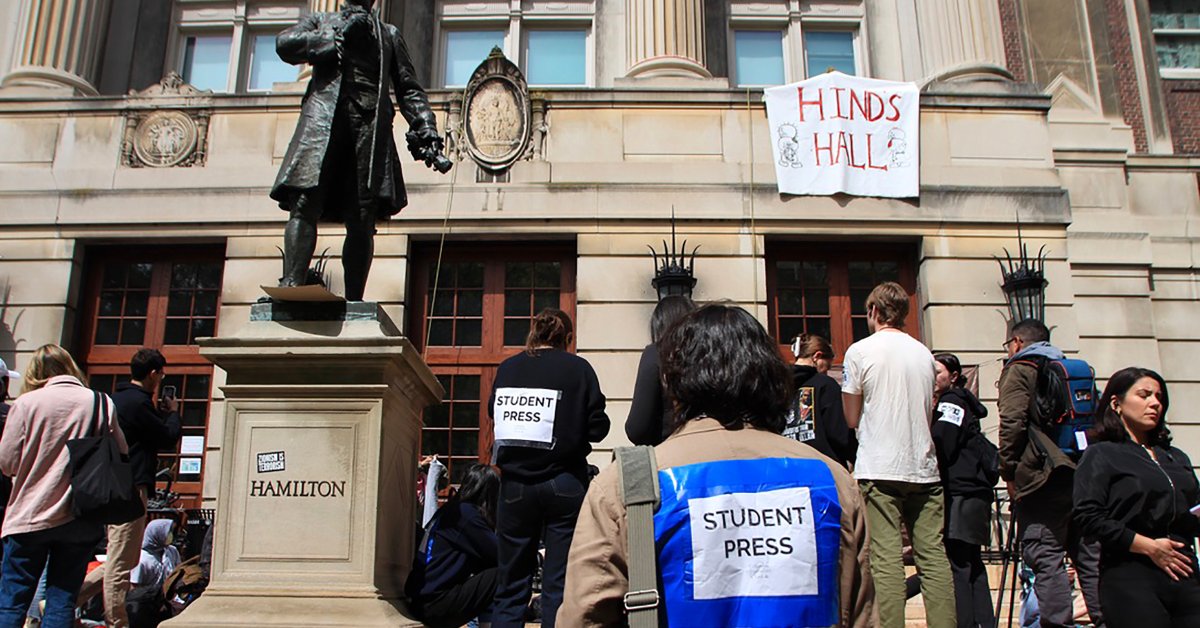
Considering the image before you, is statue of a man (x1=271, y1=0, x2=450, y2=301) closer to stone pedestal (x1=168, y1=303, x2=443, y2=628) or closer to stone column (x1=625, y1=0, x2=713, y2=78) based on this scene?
stone pedestal (x1=168, y1=303, x2=443, y2=628)

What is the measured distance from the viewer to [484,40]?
17.2 meters

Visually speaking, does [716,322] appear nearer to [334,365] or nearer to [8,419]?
[334,365]

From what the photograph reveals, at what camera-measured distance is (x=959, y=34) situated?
15094mm

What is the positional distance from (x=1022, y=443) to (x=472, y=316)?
8574 mm

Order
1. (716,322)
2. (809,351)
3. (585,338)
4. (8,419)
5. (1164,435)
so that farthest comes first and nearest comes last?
1. (585,338)
2. (809,351)
3. (8,419)
4. (1164,435)
5. (716,322)

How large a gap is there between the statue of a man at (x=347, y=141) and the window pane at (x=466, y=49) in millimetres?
10424

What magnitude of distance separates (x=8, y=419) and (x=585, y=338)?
26.2 feet

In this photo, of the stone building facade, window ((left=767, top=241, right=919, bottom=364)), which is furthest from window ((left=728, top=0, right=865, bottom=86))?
window ((left=767, top=241, right=919, bottom=364))

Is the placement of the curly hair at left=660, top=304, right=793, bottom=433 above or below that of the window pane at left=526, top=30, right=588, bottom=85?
below

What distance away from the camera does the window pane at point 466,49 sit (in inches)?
669

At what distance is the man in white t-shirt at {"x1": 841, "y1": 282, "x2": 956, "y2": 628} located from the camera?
18.6 feet

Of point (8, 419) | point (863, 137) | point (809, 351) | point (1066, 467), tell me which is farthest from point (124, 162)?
point (1066, 467)

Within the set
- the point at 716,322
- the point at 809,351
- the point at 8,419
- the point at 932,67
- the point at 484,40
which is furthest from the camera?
the point at 484,40

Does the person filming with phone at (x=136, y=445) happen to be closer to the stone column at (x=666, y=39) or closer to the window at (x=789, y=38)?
the stone column at (x=666, y=39)
